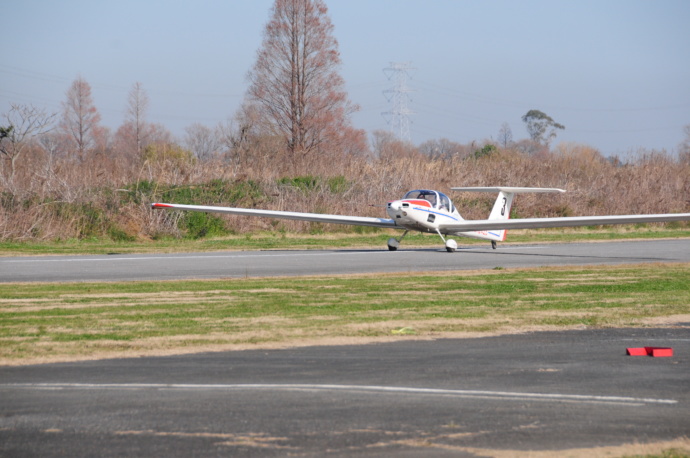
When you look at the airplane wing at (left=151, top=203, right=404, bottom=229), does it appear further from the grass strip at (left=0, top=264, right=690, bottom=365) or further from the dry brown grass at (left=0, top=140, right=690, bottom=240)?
the grass strip at (left=0, top=264, right=690, bottom=365)

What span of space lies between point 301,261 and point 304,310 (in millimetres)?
10475

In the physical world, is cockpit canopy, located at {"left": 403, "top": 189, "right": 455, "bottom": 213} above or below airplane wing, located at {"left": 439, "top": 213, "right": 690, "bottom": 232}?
above

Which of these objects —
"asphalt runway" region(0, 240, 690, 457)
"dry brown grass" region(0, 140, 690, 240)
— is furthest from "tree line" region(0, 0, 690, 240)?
"asphalt runway" region(0, 240, 690, 457)

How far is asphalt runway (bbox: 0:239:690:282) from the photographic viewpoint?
20.0 meters

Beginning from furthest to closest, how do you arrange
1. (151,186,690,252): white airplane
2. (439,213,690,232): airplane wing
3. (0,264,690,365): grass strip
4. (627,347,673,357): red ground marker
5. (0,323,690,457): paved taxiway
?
(151,186,690,252): white airplane
(439,213,690,232): airplane wing
(0,264,690,365): grass strip
(627,347,673,357): red ground marker
(0,323,690,457): paved taxiway

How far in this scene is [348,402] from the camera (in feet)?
22.7

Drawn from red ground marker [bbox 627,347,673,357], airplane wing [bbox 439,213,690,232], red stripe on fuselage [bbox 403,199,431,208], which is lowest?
red ground marker [bbox 627,347,673,357]

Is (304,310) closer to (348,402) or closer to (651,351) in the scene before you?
(651,351)

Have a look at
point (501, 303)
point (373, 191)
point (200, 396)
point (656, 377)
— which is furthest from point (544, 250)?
point (200, 396)

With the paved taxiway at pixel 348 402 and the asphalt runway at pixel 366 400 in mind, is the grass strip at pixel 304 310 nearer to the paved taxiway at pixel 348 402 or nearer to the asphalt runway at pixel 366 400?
the asphalt runway at pixel 366 400

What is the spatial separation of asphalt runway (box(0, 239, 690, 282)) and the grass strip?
2.04 m

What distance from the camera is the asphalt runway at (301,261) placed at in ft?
65.6

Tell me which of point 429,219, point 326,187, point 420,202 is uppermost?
point 326,187

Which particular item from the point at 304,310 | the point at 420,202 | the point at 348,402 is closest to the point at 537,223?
the point at 420,202
